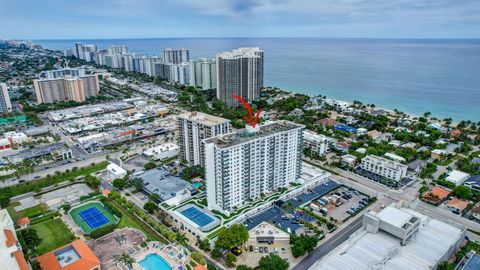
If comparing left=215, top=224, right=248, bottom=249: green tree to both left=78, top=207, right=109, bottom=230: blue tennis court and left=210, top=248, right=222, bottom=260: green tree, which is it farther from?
left=78, top=207, right=109, bottom=230: blue tennis court

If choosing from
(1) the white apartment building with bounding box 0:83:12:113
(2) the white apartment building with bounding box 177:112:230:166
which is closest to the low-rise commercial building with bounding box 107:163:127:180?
(2) the white apartment building with bounding box 177:112:230:166

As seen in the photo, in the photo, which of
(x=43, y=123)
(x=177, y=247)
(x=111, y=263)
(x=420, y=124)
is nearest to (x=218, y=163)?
(x=177, y=247)

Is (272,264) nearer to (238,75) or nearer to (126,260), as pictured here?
(126,260)

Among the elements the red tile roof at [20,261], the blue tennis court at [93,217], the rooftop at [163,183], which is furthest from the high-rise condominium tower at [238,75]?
the red tile roof at [20,261]

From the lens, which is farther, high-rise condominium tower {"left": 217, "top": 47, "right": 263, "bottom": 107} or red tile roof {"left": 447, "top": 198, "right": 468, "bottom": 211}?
high-rise condominium tower {"left": 217, "top": 47, "right": 263, "bottom": 107}

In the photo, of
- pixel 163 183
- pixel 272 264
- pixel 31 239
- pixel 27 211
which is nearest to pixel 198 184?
pixel 163 183

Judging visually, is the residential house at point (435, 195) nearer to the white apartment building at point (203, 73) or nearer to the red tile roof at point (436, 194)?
the red tile roof at point (436, 194)
